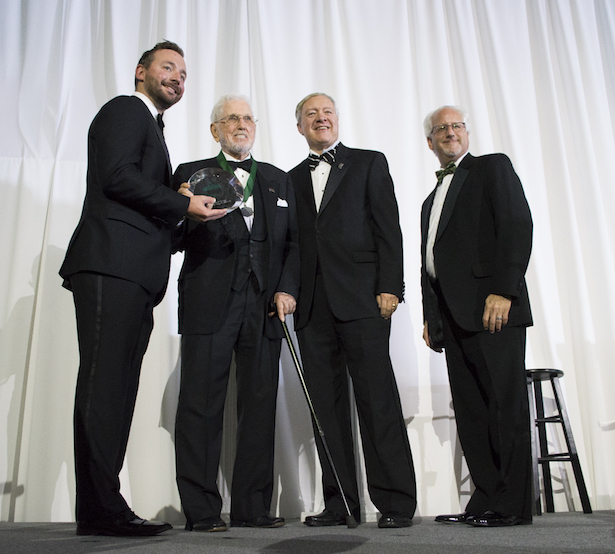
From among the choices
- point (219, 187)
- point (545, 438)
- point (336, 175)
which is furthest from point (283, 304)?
point (545, 438)

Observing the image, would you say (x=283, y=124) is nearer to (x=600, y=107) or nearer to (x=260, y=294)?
(x=260, y=294)

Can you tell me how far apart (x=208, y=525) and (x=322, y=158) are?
1.47 metres

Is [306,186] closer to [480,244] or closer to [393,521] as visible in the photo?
[480,244]

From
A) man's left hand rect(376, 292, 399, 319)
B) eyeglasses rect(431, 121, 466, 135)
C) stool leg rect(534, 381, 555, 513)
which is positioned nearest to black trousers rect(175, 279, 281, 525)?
man's left hand rect(376, 292, 399, 319)

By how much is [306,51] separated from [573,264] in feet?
6.45

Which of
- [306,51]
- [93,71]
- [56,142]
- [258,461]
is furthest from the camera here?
[306,51]

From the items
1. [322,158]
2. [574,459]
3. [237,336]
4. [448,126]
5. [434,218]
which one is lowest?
[574,459]

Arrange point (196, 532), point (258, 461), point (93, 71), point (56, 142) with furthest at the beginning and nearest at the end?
point (93, 71) → point (56, 142) → point (258, 461) → point (196, 532)

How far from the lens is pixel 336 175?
2395mm

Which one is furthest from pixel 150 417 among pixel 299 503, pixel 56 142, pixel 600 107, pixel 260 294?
pixel 600 107

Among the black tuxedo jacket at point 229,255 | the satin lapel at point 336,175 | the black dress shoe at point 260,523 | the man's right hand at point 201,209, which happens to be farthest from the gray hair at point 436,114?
the black dress shoe at point 260,523

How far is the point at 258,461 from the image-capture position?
2.11 metres

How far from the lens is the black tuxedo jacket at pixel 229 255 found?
6.91 feet

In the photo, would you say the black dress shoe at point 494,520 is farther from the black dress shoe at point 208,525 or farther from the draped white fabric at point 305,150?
the draped white fabric at point 305,150
